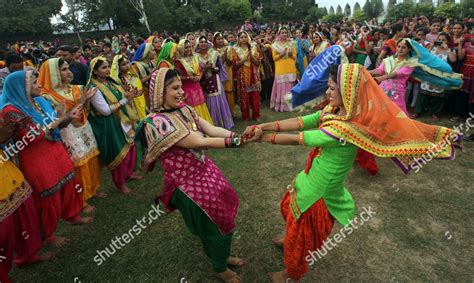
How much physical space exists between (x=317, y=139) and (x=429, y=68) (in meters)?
Result: 2.85

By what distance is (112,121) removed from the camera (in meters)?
3.92

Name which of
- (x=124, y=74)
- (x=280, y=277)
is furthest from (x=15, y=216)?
(x=124, y=74)

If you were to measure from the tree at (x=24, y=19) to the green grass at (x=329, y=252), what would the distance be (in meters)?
31.1

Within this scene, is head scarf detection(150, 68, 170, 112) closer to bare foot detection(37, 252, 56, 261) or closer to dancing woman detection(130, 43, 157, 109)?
bare foot detection(37, 252, 56, 261)

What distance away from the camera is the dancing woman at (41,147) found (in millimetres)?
2698

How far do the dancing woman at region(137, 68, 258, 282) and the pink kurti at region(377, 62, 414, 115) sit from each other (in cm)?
303

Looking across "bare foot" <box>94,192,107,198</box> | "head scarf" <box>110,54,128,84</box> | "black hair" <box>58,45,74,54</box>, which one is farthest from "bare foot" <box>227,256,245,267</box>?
"black hair" <box>58,45,74,54</box>

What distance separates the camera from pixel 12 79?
8.82ft

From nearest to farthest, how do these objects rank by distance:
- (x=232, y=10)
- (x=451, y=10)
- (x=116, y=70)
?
(x=116, y=70) → (x=451, y=10) → (x=232, y=10)

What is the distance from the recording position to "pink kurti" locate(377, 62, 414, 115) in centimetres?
403

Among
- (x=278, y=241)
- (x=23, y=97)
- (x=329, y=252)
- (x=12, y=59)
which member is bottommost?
(x=329, y=252)

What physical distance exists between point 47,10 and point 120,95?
32888mm

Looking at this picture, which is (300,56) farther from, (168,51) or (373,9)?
(373,9)

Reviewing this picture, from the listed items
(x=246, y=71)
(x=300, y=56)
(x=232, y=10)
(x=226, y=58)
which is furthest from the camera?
(x=232, y=10)
